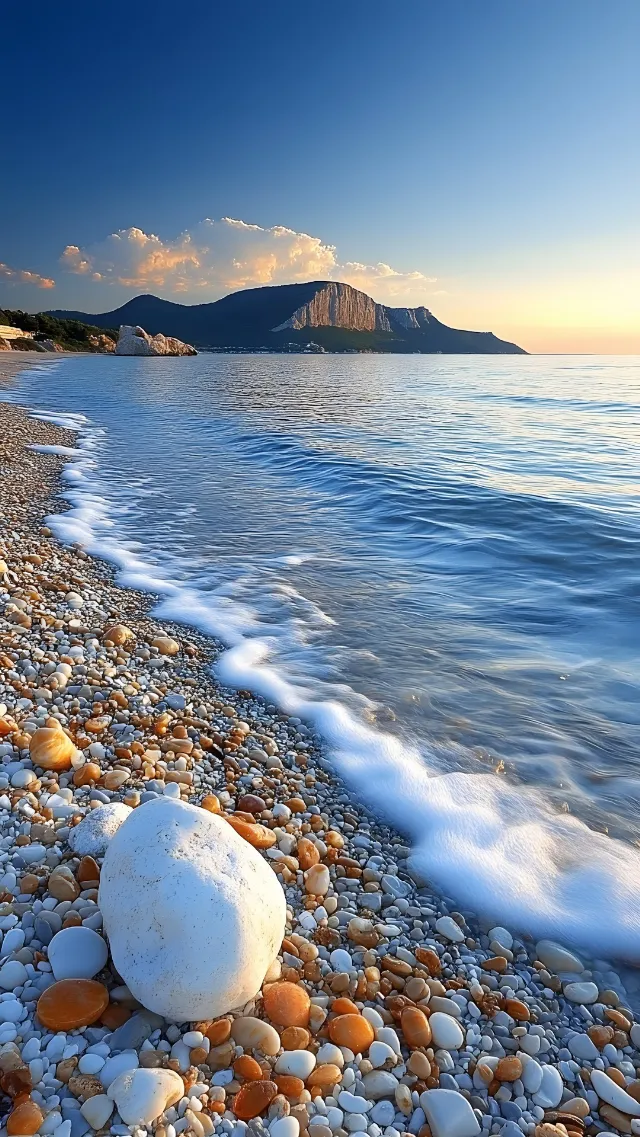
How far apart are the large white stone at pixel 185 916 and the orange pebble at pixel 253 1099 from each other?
21cm

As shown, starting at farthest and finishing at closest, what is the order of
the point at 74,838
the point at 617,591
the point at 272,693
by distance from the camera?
the point at 617,591 → the point at 272,693 → the point at 74,838

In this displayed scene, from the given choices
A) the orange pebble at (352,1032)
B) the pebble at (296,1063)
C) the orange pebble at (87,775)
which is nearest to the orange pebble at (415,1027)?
the orange pebble at (352,1032)

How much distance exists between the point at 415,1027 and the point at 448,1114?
243 mm

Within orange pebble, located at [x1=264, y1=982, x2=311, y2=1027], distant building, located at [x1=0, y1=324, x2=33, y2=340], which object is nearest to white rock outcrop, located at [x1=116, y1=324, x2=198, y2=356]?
distant building, located at [x1=0, y1=324, x2=33, y2=340]

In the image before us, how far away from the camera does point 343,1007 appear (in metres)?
2.00

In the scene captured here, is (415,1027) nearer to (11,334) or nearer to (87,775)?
(87,775)

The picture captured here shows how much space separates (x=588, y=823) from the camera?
3.26 metres

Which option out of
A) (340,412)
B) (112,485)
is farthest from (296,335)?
(112,485)

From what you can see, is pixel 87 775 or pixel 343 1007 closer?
pixel 343 1007

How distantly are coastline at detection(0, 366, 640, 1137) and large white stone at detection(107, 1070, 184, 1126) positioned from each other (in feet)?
0.12

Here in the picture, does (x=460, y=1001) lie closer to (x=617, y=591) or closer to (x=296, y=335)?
(x=617, y=591)

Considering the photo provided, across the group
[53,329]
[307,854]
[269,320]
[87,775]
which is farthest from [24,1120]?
[269,320]

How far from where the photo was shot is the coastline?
1752mm

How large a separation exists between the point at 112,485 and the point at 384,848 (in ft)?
29.1
